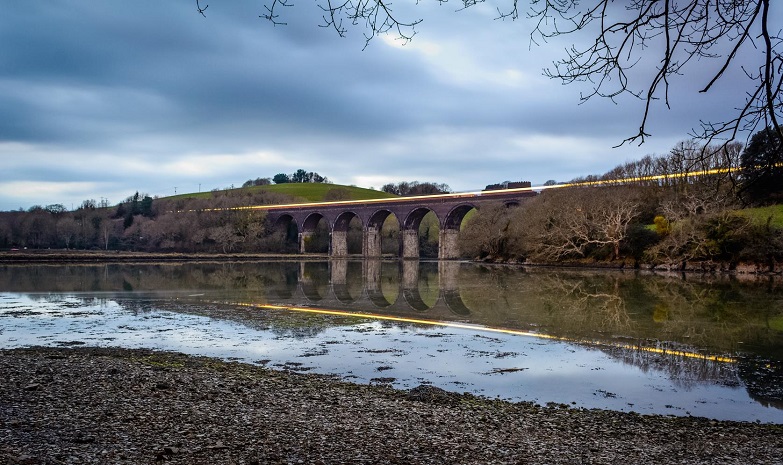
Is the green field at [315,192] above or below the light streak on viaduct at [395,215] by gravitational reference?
above

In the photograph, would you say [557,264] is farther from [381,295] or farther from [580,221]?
[381,295]

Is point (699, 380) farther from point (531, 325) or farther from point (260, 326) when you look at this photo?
point (260, 326)

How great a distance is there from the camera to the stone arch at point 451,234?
224ft

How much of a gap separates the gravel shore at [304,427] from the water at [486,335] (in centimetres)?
112

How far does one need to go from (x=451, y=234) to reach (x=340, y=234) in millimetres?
19167

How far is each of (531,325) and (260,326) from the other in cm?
633

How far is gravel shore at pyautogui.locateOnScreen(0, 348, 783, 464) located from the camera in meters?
5.19

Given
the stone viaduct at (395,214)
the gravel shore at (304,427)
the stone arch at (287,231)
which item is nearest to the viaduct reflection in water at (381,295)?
the gravel shore at (304,427)

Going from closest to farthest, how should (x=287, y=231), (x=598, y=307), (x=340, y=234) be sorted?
(x=598, y=307), (x=340, y=234), (x=287, y=231)

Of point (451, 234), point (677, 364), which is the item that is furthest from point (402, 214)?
point (677, 364)

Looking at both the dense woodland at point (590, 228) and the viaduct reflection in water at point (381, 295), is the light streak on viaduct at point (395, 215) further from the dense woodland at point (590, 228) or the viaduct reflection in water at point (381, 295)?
the viaduct reflection in water at point (381, 295)

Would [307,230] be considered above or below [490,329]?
above

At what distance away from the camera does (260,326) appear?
48.0 feet

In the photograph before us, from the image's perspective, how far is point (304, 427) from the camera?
6.04 meters
